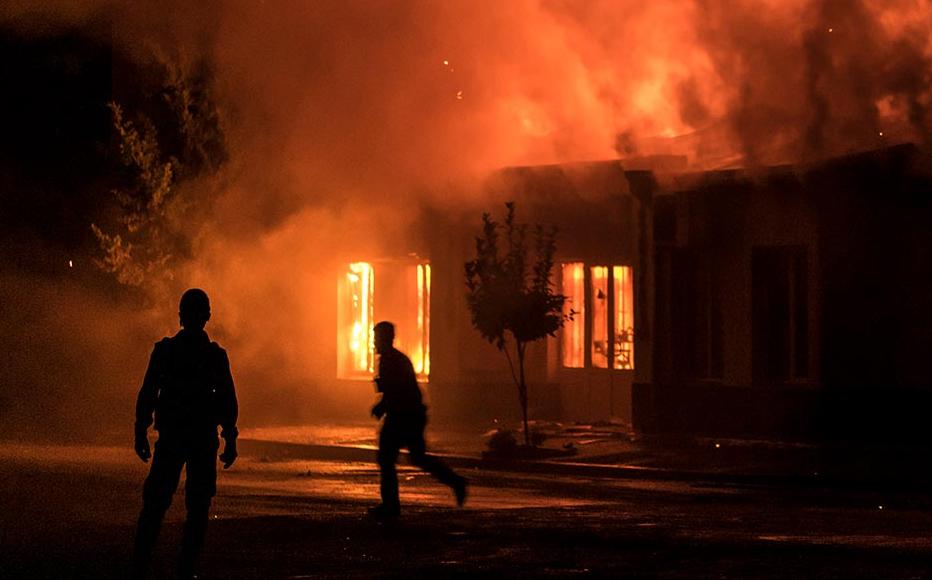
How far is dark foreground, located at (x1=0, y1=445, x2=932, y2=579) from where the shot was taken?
9281mm

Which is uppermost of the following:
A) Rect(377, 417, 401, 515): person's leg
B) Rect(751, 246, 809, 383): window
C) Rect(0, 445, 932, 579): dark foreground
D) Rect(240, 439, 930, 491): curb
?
Rect(751, 246, 809, 383): window

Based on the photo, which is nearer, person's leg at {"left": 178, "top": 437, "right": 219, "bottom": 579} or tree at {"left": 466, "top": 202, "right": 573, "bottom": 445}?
person's leg at {"left": 178, "top": 437, "right": 219, "bottom": 579}

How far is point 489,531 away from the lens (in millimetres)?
10984

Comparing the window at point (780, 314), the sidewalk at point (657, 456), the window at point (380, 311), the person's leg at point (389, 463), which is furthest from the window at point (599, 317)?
the person's leg at point (389, 463)

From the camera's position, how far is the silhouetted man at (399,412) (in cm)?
1226

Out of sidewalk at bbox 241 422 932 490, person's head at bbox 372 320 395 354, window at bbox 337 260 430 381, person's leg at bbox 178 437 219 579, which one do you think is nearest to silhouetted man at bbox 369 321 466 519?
person's head at bbox 372 320 395 354

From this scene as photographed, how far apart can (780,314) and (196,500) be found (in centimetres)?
1373

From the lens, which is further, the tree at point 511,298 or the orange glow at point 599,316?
the orange glow at point 599,316

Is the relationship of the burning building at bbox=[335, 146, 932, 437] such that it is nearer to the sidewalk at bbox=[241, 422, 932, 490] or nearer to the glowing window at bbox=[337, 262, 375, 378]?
the sidewalk at bbox=[241, 422, 932, 490]

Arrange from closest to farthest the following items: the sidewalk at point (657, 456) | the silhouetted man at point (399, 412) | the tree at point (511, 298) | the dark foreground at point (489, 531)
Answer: the dark foreground at point (489, 531) → the silhouetted man at point (399, 412) → the sidewalk at point (657, 456) → the tree at point (511, 298)

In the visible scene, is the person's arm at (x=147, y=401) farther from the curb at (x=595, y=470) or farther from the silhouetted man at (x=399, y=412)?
the curb at (x=595, y=470)

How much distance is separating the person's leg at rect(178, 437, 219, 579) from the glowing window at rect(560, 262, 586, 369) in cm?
1612

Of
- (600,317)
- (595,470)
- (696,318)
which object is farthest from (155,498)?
(600,317)

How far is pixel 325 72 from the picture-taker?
26094 millimetres
